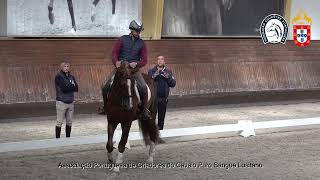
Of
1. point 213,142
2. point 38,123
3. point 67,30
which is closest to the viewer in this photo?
point 213,142

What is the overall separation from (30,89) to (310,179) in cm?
905

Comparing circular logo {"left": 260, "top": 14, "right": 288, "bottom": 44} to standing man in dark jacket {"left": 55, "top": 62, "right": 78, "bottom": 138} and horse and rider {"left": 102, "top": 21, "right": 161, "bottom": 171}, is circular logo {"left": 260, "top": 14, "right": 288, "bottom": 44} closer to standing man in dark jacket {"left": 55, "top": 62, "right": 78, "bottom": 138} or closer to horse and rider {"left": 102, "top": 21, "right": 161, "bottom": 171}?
standing man in dark jacket {"left": 55, "top": 62, "right": 78, "bottom": 138}

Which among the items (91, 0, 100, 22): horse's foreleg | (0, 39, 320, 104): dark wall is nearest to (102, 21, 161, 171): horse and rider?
(0, 39, 320, 104): dark wall

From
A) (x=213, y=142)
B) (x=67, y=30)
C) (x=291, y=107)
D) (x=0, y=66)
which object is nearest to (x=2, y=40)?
(x=0, y=66)

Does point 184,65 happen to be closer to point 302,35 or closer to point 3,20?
point 302,35

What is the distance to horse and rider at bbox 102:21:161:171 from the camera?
9047 millimetres

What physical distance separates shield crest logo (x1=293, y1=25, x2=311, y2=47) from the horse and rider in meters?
12.2

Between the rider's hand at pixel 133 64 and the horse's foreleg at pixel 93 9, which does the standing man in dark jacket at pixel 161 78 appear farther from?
the horse's foreleg at pixel 93 9

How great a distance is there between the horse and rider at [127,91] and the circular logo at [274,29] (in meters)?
Result: 11.4

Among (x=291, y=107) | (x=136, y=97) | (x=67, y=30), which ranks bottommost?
(x=291, y=107)

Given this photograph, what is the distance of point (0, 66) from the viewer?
15258 mm

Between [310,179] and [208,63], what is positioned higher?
[208,63]

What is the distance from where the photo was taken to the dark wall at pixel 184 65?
15602mm

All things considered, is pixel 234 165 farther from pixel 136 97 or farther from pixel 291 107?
pixel 291 107
